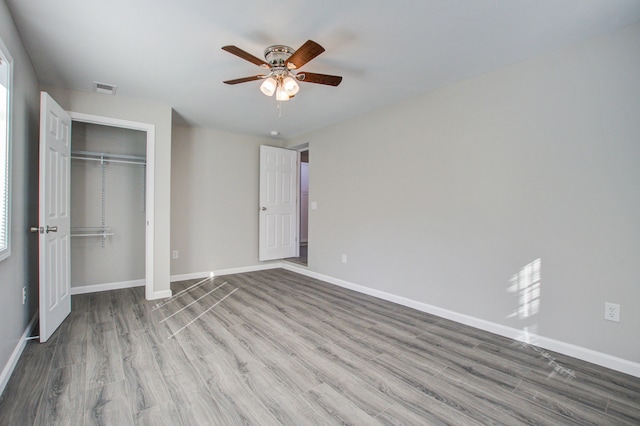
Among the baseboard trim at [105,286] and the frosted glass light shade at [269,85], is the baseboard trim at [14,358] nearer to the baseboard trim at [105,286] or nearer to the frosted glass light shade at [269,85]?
the baseboard trim at [105,286]

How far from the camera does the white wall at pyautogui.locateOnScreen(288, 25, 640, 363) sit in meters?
2.12

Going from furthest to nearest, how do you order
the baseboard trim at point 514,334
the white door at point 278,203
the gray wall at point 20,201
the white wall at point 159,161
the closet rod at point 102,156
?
the white door at point 278,203, the closet rod at point 102,156, the white wall at point 159,161, the baseboard trim at point 514,334, the gray wall at point 20,201

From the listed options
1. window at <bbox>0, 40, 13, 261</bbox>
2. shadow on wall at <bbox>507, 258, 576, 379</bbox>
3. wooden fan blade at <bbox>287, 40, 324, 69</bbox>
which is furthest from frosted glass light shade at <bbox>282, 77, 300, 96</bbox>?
shadow on wall at <bbox>507, 258, 576, 379</bbox>

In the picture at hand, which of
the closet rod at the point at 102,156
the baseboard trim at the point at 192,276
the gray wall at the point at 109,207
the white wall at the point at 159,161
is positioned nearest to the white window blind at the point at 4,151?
the white wall at the point at 159,161

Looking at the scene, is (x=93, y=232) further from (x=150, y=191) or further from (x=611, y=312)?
(x=611, y=312)

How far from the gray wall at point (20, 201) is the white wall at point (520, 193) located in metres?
3.32

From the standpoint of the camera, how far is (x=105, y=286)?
404 centimetres

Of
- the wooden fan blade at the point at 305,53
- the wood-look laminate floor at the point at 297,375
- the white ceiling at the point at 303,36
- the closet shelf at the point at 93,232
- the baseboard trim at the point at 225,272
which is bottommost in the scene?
the wood-look laminate floor at the point at 297,375

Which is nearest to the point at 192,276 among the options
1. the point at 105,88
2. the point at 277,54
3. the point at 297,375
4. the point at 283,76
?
the point at 105,88

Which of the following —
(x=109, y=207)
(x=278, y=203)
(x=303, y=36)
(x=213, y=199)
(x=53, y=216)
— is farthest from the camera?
(x=278, y=203)

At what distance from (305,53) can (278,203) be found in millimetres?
3522

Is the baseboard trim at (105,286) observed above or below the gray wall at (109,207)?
below

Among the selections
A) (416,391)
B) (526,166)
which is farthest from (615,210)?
(416,391)

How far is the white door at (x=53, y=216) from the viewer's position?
8.04ft
